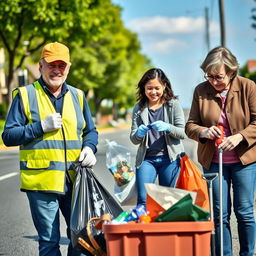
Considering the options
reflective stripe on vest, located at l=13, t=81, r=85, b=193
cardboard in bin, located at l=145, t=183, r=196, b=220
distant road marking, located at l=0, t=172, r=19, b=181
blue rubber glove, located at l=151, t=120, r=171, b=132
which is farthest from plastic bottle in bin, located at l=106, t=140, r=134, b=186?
distant road marking, located at l=0, t=172, r=19, b=181

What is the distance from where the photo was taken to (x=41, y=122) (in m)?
4.57

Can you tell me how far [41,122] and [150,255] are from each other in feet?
4.47

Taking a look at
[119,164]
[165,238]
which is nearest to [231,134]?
[119,164]

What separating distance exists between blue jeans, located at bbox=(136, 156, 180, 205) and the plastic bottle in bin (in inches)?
4.0

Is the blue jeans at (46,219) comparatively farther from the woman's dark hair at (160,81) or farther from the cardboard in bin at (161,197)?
the woman's dark hair at (160,81)

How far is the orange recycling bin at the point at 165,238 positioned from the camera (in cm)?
366

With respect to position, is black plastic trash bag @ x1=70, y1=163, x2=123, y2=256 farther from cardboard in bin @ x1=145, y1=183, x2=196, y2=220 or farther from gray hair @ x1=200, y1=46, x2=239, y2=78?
gray hair @ x1=200, y1=46, x2=239, y2=78

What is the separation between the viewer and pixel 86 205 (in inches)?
182

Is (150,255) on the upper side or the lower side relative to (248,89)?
lower

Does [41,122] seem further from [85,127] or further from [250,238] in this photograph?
[250,238]

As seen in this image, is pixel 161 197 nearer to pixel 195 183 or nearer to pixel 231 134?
pixel 195 183

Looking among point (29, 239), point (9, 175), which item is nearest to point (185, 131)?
point (29, 239)

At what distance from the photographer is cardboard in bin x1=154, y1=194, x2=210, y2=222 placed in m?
3.68

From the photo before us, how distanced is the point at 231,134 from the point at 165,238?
4.75 ft
